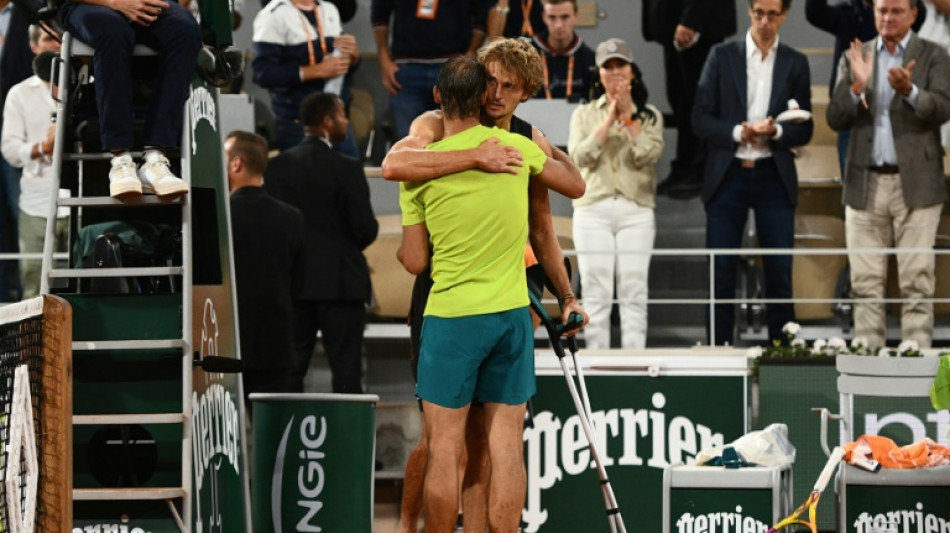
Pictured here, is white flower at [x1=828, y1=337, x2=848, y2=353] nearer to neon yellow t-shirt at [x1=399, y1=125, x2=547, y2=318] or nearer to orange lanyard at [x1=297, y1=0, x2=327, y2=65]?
neon yellow t-shirt at [x1=399, y1=125, x2=547, y2=318]

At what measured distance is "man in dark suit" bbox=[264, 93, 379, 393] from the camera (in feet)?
32.1

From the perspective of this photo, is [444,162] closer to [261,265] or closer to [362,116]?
[261,265]

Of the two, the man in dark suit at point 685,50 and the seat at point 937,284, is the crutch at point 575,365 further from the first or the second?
the man in dark suit at point 685,50

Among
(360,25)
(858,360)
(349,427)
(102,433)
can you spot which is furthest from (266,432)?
(360,25)

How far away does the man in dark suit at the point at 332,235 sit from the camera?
9.78 meters

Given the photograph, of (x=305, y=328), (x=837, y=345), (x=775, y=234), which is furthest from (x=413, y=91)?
(x=837, y=345)

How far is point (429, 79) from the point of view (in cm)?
1174

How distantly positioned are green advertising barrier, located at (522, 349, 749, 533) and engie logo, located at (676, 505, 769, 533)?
2.01m

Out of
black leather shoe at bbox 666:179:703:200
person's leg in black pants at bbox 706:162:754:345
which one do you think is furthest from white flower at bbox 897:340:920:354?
black leather shoe at bbox 666:179:703:200

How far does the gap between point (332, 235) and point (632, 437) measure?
2.17 meters

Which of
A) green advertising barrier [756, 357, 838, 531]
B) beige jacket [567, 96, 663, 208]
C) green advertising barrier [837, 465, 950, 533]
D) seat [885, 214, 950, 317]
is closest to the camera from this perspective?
green advertising barrier [837, 465, 950, 533]

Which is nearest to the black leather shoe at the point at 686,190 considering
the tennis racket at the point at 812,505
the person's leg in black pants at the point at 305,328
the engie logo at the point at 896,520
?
the person's leg in black pants at the point at 305,328

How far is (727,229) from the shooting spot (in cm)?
1063

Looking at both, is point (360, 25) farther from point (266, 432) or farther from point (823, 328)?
point (266, 432)
